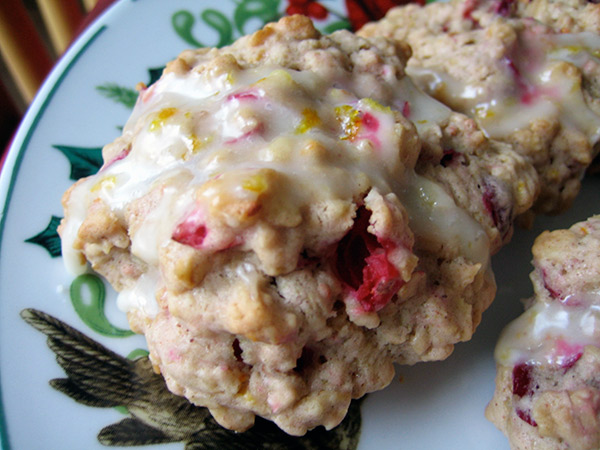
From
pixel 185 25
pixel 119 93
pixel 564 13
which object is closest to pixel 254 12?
pixel 185 25

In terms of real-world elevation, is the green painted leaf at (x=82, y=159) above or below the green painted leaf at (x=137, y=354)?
above

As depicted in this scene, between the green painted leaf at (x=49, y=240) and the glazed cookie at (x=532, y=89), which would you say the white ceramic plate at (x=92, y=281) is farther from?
the glazed cookie at (x=532, y=89)

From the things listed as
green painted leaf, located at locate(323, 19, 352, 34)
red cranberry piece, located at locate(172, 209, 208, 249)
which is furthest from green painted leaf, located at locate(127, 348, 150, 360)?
green painted leaf, located at locate(323, 19, 352, 34)

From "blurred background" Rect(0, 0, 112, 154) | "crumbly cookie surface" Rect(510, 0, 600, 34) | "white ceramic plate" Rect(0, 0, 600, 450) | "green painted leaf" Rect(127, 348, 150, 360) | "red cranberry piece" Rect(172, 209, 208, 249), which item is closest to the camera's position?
"red cranberry piece" Rect(172, 209, 208, 249)

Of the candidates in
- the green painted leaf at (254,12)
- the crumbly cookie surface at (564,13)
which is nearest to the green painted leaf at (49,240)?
the green painted leaf at (254,12)

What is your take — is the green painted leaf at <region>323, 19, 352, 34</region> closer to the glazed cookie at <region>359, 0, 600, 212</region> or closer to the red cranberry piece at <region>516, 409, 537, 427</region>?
the glazed cookie at <region>359, 0, 600, 212</region>

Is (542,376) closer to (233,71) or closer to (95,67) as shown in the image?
(233,71)
